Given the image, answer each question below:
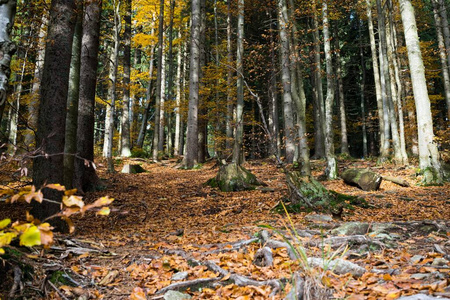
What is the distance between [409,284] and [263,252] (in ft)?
4.53

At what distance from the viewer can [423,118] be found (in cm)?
886

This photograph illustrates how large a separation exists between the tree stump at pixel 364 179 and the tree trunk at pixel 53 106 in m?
8.50

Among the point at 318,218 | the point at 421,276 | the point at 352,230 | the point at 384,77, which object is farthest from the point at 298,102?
the point at 421,276

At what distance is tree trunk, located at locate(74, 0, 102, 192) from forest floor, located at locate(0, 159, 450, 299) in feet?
6.81

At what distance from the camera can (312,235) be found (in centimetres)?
382

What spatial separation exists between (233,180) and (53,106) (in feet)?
19.1

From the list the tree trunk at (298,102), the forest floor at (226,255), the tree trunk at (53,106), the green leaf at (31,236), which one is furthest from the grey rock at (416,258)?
the tree trunk at (298,102)

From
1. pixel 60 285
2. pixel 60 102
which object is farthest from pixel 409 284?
pixel 60 102

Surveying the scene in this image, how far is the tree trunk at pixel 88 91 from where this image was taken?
746 centimetres

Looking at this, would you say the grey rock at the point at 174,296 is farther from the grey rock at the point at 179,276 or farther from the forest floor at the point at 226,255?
the grey rock at the point at 179,276

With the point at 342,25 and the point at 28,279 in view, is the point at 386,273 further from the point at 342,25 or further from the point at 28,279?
the point at 342,25

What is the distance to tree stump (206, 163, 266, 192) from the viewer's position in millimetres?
8695

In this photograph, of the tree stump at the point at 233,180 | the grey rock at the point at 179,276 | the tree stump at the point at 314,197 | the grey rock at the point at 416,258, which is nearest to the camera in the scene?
the grey rock at the point at 416,258

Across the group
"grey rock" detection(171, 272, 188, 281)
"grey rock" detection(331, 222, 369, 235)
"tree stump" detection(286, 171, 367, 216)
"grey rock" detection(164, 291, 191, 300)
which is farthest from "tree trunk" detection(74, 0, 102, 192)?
"grey rock" detection(331, 222, 369, 235)
